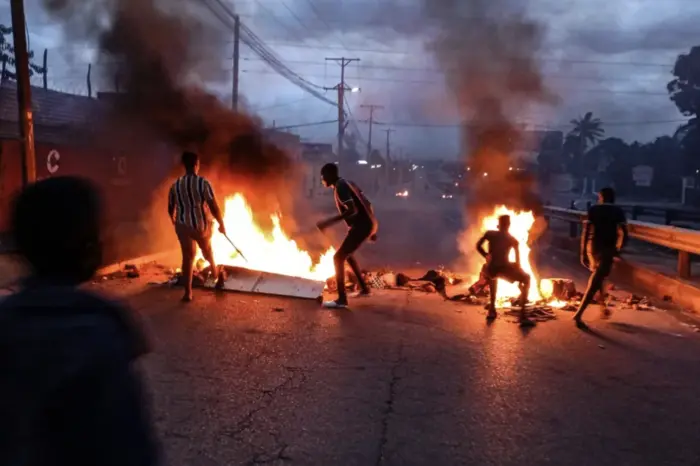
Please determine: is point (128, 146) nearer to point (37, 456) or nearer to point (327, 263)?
point (327, 263)

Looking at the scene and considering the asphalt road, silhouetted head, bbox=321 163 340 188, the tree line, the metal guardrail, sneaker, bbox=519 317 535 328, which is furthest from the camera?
the tree line

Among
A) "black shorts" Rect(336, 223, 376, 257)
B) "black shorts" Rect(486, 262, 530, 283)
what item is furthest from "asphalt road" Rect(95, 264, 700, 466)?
"black shorts" Rect(336, 223, 376, 257)

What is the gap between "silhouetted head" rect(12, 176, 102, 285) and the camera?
6.77 feet

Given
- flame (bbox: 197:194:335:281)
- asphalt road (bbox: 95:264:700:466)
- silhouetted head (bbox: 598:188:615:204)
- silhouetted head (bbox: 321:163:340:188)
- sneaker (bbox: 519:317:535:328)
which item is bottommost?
asphalt road (bbox: 95:264:700:466)

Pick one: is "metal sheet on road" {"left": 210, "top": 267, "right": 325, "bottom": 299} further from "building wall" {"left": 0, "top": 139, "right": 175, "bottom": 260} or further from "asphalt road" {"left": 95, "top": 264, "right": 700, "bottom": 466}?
"building wall" {"left": 0, "top": 139, "right": 175, "bottom": 260}

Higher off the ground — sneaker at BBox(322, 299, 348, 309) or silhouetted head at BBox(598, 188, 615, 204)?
silhouetted head at BBox(598, 188, 615, 204)

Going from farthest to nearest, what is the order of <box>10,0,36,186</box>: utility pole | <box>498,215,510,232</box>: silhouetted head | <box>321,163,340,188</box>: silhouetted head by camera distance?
<box>10,0,36,186</box>: utility pole, <box>321,163,340,188</box>: silhouetted head, <box>498,215,510,232</box>: silhouetted head

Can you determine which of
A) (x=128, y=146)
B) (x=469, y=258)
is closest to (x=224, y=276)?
(x=469, y=258)

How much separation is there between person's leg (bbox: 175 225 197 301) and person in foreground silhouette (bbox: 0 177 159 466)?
23.3 ft

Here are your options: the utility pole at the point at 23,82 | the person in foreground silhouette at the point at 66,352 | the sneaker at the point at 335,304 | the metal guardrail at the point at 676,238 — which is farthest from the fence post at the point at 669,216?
the person in foreground silhouette at the point at 66,352

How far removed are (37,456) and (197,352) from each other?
4989mm

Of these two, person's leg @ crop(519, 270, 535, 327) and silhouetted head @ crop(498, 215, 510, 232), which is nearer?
person's leg @ crop(519, 270, 535, 327)

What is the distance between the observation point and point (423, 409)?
5289mm

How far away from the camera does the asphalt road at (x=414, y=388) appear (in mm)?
4562
